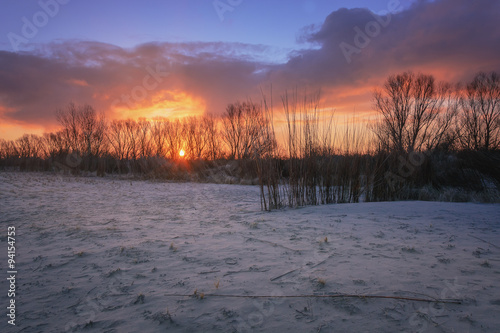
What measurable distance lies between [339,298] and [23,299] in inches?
76.2

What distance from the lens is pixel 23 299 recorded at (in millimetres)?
1641

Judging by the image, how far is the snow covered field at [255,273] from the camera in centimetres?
138

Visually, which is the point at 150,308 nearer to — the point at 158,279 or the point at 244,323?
the point at 158,279

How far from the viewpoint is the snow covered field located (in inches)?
54.5

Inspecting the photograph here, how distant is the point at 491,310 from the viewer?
54.9 inches

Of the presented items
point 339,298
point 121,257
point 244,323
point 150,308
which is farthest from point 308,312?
point 121,257

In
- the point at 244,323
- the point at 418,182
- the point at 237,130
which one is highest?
the point at 237,130

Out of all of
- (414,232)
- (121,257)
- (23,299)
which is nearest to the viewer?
(23,299)

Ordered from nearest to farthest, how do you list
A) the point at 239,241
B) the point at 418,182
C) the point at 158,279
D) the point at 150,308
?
the point at 150,308 → the point at 158,279 → the point at 239,241 → the point at 418,182

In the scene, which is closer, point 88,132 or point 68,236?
point 68,236

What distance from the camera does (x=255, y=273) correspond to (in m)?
1.96

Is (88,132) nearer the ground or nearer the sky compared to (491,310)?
nearer the sky

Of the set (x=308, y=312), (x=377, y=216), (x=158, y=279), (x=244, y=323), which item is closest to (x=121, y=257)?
(x=158, y=279)

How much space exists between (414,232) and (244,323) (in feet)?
7.96
